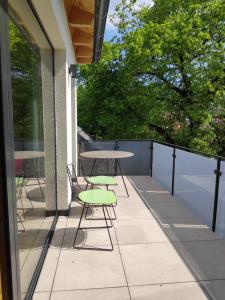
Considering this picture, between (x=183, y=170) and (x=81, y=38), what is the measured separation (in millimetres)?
2814

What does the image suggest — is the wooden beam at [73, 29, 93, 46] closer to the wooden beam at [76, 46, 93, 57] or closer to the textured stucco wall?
the wooden beam at [76, 46, 93, 57]

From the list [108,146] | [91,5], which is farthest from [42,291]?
[108,146]

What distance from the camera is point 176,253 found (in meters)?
2.75

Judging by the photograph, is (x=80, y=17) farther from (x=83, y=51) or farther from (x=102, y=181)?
(x=102, y=181)

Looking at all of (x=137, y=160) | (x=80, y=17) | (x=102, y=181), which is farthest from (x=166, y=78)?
(x=102, y=181)

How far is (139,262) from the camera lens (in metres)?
2.58

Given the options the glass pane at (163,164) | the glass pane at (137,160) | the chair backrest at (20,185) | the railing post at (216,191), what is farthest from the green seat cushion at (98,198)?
the glass pane at (137,160)

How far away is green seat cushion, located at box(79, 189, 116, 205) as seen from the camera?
2.89 m

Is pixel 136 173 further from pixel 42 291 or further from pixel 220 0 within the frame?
pixel 220 0

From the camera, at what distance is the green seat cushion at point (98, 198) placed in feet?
9.48

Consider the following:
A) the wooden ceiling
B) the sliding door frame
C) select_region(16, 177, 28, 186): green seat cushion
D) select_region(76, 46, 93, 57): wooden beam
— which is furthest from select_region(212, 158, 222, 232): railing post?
select_region(76, 46, 93, 57): wooden beam

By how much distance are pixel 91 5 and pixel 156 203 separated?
314 cm

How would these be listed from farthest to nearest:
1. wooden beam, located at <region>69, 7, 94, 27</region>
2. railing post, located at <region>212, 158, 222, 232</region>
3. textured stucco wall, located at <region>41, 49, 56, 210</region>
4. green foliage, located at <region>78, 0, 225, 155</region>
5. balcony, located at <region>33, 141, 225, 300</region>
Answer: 1. green foliage, located at <region>78, 0, 225, 155</region>
2. wooden beam, located at <region>69, 7, 94, 27</region>
3. railing post, located at <region>212, 158, 222, 232</region>
4. textured stucco wall, located at <region>41, 49, 56, 210</region>
5. balcony, located at <region>33, 141, 225, 300</region>

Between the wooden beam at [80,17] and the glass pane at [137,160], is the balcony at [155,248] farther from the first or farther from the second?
the wooden beam at [80,17]
